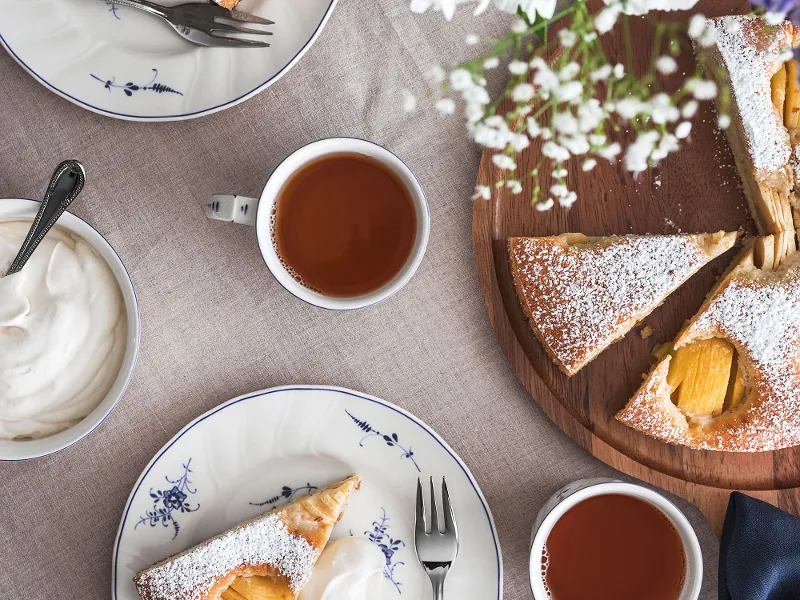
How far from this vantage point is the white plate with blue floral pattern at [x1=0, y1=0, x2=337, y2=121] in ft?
5.71

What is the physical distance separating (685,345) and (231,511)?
1.21 m

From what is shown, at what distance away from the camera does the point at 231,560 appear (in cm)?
171

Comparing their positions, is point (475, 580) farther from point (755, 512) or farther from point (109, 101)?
point (109, 101)

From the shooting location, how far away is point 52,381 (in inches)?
66.0

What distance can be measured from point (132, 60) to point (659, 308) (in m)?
1.47

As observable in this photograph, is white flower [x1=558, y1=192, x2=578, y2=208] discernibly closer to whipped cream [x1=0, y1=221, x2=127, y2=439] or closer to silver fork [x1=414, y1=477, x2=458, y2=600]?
silver fork [x1=414, y1=477, x2=458, y2=600]

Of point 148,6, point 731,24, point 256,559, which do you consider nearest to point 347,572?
point 256,559

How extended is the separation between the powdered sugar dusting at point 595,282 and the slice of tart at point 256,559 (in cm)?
65

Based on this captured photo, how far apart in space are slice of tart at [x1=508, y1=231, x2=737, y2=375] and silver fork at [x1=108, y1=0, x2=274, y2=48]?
0.82 m

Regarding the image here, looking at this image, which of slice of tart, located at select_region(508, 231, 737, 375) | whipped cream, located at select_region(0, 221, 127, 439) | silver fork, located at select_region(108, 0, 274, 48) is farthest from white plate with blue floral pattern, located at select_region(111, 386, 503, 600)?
silver fork, located at select_region(108, 0, 274, 48)

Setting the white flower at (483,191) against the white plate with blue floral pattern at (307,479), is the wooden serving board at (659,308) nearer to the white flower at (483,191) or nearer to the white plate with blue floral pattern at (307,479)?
the white flower at (483,191)

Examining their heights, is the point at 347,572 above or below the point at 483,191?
below

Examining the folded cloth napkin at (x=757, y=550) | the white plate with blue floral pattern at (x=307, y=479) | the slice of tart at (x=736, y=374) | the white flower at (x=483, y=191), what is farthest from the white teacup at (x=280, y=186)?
the folded cloth napkin at (x=757, y=550)

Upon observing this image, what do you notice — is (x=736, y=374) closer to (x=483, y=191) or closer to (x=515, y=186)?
(x=515, y=186)
